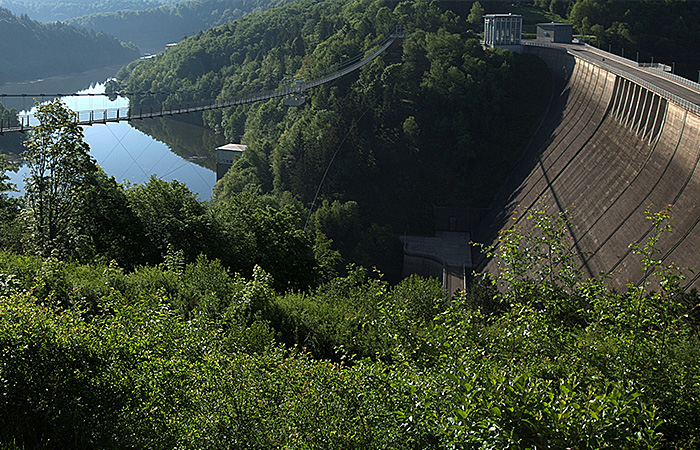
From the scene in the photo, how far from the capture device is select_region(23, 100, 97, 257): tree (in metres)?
19.3

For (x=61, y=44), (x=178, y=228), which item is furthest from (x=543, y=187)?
(x=61, y=44)

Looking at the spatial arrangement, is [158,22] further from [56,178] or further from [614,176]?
[56,178]

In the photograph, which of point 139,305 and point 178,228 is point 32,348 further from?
point 178,228

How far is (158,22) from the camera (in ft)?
482

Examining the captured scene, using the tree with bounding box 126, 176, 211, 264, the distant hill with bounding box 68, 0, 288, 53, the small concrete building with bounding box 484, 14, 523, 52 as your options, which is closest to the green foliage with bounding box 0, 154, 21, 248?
the tree with bounding box 126, 176, 211, 264

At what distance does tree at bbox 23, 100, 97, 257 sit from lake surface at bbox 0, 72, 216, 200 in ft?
103

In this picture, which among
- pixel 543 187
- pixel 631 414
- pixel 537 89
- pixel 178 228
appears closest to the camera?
pixel 631 414

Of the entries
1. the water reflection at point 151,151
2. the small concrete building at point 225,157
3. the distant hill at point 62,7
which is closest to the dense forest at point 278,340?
the small concrete building at point 225,157

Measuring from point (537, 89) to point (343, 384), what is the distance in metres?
48.9

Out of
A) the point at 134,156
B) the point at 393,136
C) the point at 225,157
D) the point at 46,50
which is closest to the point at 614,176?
the point at 393,136

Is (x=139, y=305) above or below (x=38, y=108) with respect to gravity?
below

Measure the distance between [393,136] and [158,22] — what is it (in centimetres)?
11345

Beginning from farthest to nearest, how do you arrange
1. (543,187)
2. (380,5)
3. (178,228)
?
(380,5) < (543,187) < (178,228)

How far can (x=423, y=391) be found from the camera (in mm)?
7754
